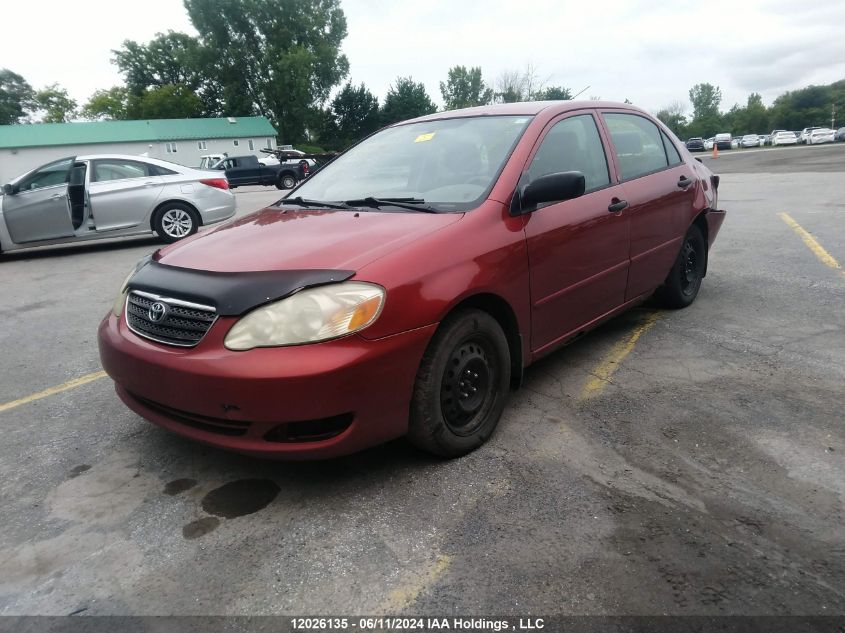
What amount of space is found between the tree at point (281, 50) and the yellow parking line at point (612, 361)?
195 ft

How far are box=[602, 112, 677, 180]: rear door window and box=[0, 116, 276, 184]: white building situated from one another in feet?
193

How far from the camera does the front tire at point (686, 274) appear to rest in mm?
4781

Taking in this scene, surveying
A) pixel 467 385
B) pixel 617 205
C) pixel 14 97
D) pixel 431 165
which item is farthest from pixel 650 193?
pixel 14 97

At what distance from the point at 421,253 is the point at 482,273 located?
1.14 feet

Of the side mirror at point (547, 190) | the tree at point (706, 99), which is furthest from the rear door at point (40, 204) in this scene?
the tree at point (706, 99)

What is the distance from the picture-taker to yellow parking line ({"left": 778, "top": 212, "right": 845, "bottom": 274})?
6.15 metres

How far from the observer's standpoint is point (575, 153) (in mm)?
3617

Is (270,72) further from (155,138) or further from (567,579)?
(567,579)

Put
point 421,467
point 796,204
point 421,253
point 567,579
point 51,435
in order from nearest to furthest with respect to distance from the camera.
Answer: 1. point 567,579
2. point 421,253
3. point 421,467
4. point 51,435
5. point 796,204

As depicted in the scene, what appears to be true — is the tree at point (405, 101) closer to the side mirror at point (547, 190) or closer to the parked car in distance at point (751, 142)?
the parked car in distance at point (751, 142)

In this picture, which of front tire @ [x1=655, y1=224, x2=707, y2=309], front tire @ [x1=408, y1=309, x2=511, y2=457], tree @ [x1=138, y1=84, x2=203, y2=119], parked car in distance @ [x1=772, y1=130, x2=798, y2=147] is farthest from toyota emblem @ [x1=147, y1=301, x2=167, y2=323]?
tree @ [x1=138, y1=84, x2=203, y2=119]

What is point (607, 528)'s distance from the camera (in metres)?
2.25

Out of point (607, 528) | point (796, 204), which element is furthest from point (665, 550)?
point (796, 204)

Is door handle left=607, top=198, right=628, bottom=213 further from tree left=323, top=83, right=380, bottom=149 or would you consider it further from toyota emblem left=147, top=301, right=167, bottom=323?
tree left=323, top=83, right=380, bottom=149
